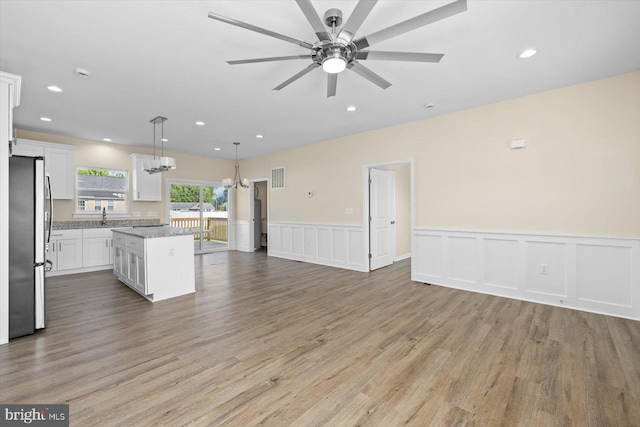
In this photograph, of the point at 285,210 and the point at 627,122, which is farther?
the point at 285,210

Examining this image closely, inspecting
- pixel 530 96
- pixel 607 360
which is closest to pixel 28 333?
pixel 607 360

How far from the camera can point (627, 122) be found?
10.7ft

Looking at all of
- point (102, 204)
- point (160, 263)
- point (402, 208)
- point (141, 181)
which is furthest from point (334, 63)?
point (102, 204)

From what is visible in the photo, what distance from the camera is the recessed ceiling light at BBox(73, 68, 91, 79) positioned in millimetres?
3087

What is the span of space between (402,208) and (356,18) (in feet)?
18.7

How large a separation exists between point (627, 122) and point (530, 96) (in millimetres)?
1063

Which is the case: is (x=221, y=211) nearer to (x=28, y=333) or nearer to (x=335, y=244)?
(x=335, y=244)

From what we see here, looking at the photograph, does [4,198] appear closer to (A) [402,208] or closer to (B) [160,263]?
(B) [160,263]

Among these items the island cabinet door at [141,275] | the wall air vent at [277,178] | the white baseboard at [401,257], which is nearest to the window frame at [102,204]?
the island cabinet door at [141,275]

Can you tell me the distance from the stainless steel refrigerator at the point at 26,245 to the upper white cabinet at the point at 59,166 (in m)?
3.30

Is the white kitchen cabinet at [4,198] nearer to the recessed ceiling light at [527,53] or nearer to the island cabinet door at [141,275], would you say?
the island cabinet door at [141,275]

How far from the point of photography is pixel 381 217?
6.23 meters

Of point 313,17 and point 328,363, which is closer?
point 313,17

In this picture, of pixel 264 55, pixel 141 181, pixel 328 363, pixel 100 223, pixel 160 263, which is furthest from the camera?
pixel 141 181
